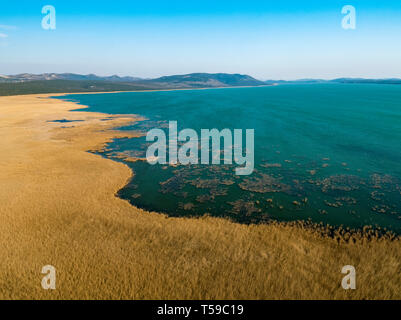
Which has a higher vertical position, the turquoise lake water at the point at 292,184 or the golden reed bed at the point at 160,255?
the turquoise lake water at the point at 292,184

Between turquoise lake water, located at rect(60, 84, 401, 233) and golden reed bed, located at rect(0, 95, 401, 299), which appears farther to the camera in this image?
turquoise lake water, located at rect(60, 84, 401, 233)

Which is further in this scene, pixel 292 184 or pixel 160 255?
pixel 292 184

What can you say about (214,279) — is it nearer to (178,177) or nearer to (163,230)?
(163,230)

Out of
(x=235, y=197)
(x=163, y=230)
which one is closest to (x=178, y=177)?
(x=235, y=197)

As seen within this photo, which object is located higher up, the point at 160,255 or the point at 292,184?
the point at 292,184

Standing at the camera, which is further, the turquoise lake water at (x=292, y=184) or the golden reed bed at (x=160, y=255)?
the turquoise lake water at (x=292, y=184)

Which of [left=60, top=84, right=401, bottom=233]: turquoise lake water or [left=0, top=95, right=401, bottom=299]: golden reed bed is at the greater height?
[left=60, top=84, right=401, bottom=233]: turquoise lake water
